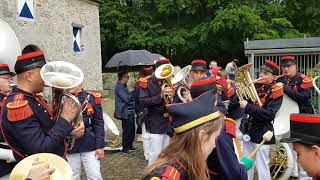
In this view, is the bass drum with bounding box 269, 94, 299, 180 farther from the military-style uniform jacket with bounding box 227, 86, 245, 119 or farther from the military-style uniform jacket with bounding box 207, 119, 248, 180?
the military-style uniform jacket with bounding box 207, 119, 248, 180

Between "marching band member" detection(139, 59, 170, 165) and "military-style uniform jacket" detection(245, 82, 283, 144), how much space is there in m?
1.52

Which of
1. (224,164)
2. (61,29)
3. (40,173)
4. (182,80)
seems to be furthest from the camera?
(61,29)

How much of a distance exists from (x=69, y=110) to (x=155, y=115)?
3625mm

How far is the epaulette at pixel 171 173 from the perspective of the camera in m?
2.44

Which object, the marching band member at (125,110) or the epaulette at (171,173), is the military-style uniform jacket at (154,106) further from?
the epaulette at (171,173)

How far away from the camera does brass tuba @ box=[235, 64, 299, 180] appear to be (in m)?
6.08

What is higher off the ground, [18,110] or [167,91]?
[18,110]

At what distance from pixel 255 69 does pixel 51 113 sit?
305 inches

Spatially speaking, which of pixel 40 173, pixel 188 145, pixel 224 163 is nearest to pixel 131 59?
pixel 224 163

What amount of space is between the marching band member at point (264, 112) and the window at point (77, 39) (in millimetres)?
16735

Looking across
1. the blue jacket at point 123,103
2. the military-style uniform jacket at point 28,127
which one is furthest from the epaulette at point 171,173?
the blue jacket at point 123,103

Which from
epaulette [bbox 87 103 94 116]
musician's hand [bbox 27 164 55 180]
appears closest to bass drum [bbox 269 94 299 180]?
epaulette [bbox 87 103 94 116]

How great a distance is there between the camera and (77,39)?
22297mm

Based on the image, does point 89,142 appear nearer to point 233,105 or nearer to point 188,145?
point 233,105
